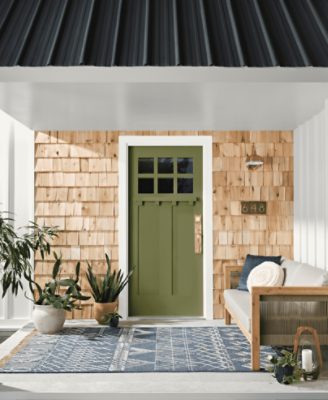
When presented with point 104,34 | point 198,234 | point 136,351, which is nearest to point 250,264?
point 198,234

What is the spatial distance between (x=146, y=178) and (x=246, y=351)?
268 cm

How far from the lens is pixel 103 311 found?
21.6ft

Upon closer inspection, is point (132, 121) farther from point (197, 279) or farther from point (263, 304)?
point (263, 304)

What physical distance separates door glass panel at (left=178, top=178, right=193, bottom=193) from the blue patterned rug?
174 cm

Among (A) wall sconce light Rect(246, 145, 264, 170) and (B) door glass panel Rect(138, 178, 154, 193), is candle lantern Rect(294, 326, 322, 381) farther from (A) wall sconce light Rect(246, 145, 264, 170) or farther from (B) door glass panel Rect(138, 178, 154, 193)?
(B) door glass panel Rect(138, 178, 154, 193)

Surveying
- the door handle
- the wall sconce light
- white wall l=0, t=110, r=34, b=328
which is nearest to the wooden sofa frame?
the door handle

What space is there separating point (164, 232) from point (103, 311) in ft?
4.16

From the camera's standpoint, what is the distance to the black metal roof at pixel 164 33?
10.6ft

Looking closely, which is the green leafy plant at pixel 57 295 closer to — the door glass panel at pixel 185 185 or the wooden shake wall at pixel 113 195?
the wooden shake wall at pixel 113 195

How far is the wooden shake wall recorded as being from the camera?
6.99 meters

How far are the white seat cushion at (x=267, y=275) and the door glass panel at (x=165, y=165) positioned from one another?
184 cm

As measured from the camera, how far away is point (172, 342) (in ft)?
18.7

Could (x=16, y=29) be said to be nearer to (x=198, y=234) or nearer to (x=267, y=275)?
(x=267, y=275)

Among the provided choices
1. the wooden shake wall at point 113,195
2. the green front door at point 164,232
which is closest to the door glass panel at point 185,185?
the green front door at point 164,232
